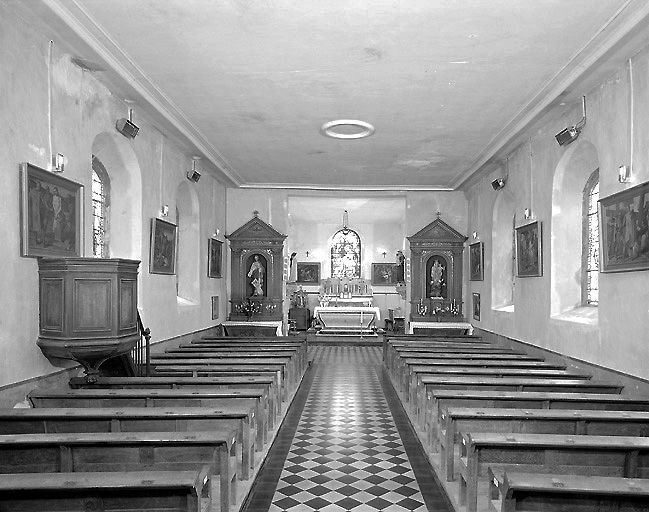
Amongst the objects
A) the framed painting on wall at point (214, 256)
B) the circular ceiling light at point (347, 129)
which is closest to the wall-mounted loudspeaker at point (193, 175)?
the framed painting on wall at point (214, 256)

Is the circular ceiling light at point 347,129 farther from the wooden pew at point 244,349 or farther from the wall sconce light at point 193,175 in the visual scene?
the wooden pew at point 244,349

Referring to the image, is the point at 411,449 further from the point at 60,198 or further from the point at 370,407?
the point at 60,198

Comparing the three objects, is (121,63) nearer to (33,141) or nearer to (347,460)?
(33,141)

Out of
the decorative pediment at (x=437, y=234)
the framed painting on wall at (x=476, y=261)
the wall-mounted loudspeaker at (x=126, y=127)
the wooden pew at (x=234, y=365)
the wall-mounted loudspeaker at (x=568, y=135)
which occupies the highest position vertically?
the wall-mounted loudspeaker at (x=126, y=127)

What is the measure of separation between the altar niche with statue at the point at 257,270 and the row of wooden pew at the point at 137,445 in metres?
7.46

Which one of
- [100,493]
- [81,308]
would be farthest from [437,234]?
[100,493]

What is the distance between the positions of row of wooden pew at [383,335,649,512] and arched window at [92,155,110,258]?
199 inches

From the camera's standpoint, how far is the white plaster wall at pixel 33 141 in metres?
5.24

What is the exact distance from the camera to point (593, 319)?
7.61 meters

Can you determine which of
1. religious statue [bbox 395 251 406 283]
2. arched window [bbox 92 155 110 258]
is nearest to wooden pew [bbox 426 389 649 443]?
arched window [bbox 92 155 110 258]

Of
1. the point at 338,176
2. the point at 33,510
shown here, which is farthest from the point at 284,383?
the point at 338,176

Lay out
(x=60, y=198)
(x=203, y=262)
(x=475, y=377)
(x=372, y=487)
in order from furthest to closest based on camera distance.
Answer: (x=203, y=262)
(x=475, y=377)
(x=60, y=198)
(x=372, y=487)

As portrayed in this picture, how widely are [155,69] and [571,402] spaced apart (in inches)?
232

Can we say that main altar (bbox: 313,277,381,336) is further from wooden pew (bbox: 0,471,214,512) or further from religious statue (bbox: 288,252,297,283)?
wooden pew (bbox: 0,471,214,512)
